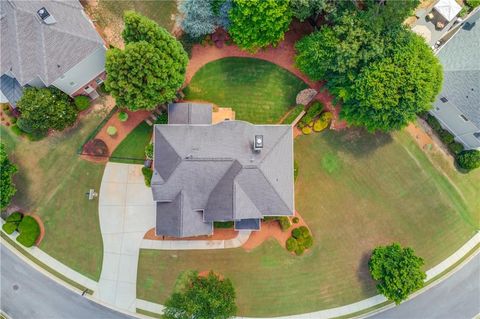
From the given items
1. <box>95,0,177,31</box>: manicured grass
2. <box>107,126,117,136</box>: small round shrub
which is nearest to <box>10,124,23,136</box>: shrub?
<box>107,126,117,136</box>: small round shrub

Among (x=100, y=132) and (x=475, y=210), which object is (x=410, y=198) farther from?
(x=100, y=132)

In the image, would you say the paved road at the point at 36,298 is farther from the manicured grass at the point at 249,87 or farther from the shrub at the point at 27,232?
the manicured grass at the point at 249,87

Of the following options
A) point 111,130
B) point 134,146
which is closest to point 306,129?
point 134,146

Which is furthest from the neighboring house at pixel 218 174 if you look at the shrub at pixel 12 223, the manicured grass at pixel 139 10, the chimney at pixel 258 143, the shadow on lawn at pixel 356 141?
the shrub at pixel 12 223

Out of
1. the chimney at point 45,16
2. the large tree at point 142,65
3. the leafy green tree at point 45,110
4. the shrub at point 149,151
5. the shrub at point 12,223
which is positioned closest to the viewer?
the large tree at point 142,65

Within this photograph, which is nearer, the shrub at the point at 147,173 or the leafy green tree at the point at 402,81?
the leafy green tree at the point at 402,81
